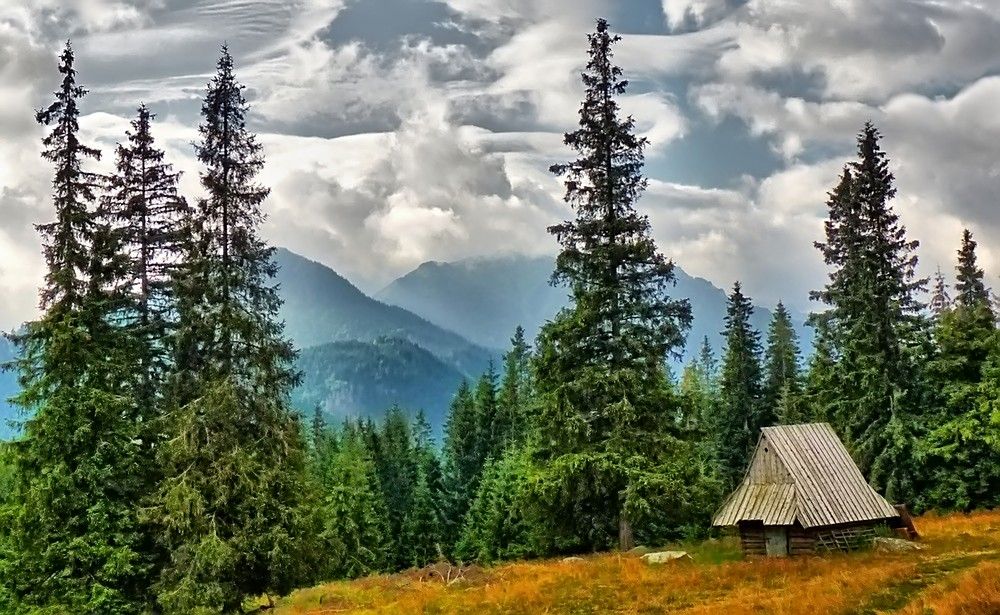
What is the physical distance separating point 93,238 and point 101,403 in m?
5.43

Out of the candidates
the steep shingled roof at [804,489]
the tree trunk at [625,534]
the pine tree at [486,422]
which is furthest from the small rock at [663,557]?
the pine tree at [486,422]

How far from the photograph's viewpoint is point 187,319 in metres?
24.9

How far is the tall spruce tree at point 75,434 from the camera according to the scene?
938 inches

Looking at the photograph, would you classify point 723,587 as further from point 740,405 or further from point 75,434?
point 740,405

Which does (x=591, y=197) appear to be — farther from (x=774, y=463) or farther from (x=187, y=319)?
(x=187, y=319)

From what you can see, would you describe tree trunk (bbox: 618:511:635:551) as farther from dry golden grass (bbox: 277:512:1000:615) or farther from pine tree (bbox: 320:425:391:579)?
pine tree (bbox: 320:425:391:579)

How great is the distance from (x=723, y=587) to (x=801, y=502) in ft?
21.2

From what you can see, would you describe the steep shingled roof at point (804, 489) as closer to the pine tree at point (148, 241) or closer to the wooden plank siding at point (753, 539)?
the wooden plank siding at point (753, 539)

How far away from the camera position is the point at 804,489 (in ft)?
88.0

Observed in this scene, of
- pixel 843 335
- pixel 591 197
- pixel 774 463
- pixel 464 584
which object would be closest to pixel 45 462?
pixel 464 584

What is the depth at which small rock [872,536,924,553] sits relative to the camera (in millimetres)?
25109

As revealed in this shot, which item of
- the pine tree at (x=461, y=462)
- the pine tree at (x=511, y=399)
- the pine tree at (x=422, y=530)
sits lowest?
the pine tree at (x=422, y=530)

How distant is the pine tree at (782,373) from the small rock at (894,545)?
69.1ft

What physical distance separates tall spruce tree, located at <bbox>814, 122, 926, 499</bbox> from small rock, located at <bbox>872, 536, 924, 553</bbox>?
12.6 metres
